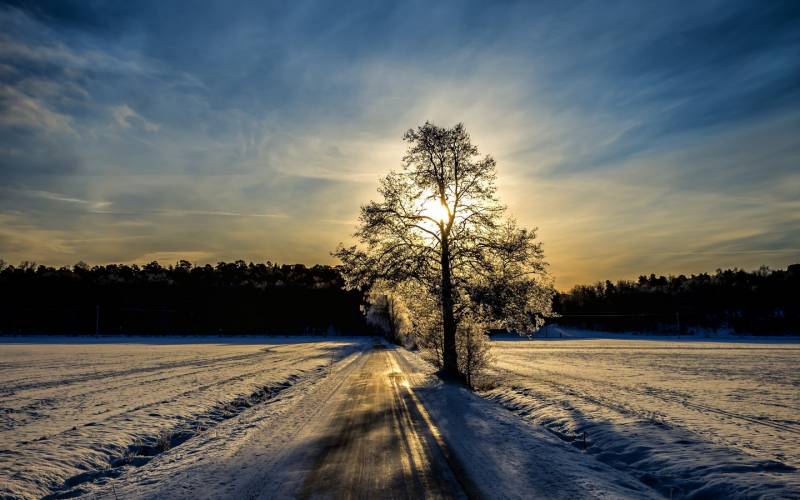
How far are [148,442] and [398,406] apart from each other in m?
7.56

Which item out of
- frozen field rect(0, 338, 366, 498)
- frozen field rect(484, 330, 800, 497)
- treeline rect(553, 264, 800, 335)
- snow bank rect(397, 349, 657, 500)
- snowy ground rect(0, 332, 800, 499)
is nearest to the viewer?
snow bank rect(397, 349, 657, 500)

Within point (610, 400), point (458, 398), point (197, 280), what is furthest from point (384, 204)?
point (197, 280)

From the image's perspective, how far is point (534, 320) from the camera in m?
27.8

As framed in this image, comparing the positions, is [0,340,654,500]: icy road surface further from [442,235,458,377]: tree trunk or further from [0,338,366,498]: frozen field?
[442,235,458,377]: tree trunk

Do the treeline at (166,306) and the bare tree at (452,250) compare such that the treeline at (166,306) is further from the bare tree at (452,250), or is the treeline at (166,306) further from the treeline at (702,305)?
the bare tree at (452,250)

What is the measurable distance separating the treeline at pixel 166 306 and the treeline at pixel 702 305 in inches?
2960

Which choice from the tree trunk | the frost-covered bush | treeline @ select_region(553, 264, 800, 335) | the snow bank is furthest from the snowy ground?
treeline @ select_region(553, 264, 800, 335)

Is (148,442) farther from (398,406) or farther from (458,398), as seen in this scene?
(458,398)

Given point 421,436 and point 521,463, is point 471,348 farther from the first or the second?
point 521,463

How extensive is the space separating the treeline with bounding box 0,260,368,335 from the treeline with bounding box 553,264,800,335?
7518 centimetres

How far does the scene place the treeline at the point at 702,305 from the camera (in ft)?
378

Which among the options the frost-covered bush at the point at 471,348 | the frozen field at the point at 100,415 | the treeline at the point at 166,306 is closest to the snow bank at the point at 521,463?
the frozen field at the point at 100,415

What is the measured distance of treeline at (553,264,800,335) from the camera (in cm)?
11512

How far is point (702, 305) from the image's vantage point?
12862cm
